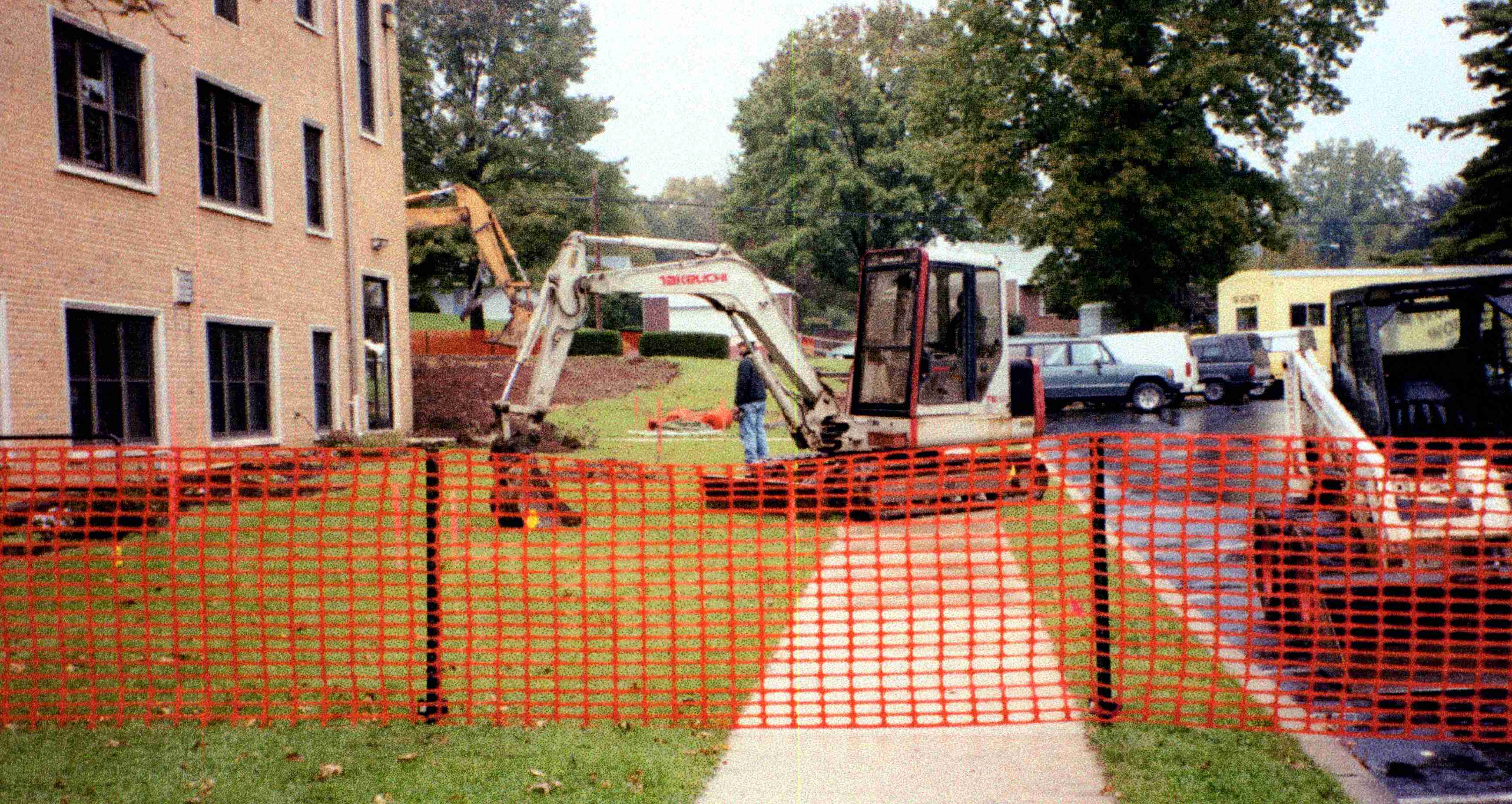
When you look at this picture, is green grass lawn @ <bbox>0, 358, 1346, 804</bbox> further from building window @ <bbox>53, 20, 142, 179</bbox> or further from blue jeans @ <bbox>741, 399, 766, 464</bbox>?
blue jeans @ <bbox>741, 399, 766, 464</bbox>

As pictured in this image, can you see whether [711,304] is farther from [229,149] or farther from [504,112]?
[504,112]

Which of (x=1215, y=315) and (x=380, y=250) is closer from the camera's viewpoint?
(x=380, y=250)

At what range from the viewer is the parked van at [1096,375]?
1186 inches

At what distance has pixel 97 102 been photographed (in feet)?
45.3

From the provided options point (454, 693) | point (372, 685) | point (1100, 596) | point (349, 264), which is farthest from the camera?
point (349, 264)

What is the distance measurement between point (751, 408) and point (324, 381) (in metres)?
8.01

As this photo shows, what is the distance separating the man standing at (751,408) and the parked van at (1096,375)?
15488 mm

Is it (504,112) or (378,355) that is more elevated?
(504,112)

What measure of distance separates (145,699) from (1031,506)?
4564mm

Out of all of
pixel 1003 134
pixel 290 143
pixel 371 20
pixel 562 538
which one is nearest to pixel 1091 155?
pixel 1003 134

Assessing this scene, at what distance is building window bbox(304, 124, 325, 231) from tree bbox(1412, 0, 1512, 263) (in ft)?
100.0

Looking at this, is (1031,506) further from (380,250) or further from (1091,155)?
(1091,155)

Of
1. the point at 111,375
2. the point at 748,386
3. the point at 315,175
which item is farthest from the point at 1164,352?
the point at 111,375

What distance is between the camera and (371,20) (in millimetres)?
21281
